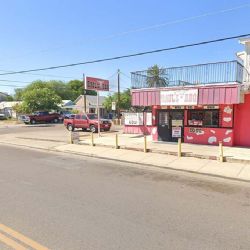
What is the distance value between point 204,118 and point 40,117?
31580mm

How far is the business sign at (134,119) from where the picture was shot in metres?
23.3

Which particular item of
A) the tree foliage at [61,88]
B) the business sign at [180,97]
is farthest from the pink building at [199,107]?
the tree foliage at [61,88]

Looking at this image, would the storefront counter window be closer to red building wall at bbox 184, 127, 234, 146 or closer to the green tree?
red building wall at bbox 184, 127, 234, 146

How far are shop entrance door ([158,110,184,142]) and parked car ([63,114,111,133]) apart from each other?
9.34 meters

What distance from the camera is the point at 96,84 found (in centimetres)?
2145

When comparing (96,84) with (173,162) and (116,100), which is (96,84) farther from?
(116,100)

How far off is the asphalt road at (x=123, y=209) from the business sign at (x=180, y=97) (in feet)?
19.5

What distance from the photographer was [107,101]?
60312 millimetres

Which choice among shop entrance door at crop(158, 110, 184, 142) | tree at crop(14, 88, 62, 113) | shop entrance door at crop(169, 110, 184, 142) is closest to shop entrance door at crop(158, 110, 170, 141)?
shop entrance door at crop(158, 110, 184, 142)

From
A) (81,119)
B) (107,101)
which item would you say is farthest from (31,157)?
(107,101)

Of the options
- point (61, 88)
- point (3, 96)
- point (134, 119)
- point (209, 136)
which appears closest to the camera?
point (209, 136)

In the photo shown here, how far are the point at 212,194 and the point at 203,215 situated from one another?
1.81 m

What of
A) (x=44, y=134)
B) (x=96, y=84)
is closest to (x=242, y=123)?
(x=96, y=84)

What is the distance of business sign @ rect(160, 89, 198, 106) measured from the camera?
15.2m
